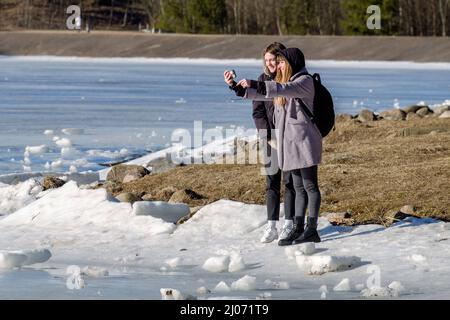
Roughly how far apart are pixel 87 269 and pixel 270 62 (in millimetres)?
2008

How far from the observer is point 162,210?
10312 millimetres

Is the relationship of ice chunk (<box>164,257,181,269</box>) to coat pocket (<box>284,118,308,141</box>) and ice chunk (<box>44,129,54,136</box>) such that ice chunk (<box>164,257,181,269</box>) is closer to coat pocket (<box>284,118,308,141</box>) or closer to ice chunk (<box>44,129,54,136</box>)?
coat pocket (<box>284,118,308,141</box>)

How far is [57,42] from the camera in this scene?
242 feet

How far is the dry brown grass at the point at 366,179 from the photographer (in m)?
10.7

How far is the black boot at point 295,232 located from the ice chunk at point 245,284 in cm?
139

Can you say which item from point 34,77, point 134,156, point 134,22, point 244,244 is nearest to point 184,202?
point 244,244

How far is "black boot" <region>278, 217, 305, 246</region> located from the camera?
8938 millimetres

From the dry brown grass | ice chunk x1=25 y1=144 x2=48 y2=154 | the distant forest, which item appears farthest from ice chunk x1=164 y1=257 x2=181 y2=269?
the distant forest

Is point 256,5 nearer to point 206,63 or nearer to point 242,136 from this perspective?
point 206,63

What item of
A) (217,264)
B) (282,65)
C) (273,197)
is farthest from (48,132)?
(217,264)

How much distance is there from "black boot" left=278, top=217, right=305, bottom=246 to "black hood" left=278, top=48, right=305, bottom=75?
1.14 metres

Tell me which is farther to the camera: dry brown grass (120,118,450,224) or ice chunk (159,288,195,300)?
dry brown grass (120,118,450,224)

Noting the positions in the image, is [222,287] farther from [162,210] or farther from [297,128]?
[162,210]

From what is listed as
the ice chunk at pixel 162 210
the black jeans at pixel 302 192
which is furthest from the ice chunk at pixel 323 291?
the ice chunk at pixel 162 210
